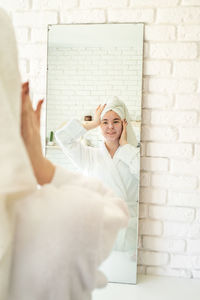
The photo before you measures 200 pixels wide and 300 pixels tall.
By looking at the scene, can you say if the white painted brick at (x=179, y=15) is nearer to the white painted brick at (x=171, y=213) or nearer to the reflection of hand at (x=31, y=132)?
the white painted brick at (x=171, y=213)

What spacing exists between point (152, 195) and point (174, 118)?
418 mm

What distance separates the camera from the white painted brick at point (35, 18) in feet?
5.38

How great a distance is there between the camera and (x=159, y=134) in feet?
5.20

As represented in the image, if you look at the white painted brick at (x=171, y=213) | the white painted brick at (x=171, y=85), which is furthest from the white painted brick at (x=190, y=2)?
the white painted brick at (x=171, y=213)

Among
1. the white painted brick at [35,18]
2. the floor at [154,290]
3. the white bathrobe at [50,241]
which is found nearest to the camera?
the white bathrobe at [50,241]

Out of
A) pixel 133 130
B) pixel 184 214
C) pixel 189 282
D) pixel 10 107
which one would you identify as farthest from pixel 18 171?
pixel 189 282

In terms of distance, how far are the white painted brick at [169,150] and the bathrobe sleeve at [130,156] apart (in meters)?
0.07

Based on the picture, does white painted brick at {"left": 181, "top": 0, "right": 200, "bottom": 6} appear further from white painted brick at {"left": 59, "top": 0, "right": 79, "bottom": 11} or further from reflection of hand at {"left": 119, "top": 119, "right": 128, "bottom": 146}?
reflection of hand at {"left": 119, "top": 119, "right": 128, "bottom": 146}

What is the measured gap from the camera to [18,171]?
0.37 metres

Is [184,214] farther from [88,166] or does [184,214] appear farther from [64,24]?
[64,24]

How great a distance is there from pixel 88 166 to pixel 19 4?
963 mm

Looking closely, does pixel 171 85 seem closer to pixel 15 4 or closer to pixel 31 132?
pixel 15 4

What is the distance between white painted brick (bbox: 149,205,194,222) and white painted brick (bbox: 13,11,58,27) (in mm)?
1134

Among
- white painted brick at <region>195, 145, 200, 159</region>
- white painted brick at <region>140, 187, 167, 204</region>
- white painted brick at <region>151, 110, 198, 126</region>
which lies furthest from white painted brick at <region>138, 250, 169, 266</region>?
white painted brick at <region>151, 110, 198, 126</region>
